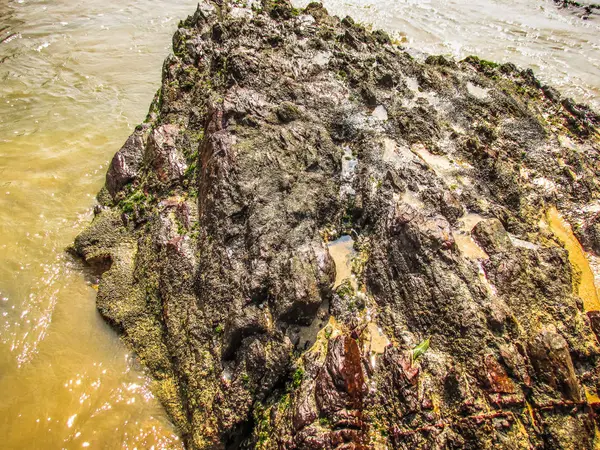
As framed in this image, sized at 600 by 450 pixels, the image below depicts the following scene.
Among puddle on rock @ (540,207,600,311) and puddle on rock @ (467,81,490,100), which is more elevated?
puddle on rock @ (467,81,490,100)

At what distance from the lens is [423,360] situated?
15.0 feet

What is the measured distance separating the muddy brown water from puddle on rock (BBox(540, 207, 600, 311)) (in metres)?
7.04

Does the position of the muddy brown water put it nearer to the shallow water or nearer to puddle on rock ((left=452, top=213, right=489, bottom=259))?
the shallow water

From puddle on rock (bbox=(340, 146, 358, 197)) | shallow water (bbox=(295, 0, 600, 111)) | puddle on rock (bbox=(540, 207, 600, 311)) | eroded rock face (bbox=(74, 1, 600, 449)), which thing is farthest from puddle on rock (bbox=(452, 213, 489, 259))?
shallow water (bbox=(295, 0, 600, 111))

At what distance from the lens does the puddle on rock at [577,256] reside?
5957 millimetres

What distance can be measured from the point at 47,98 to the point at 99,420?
10.7 meters

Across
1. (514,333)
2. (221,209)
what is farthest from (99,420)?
(514,333)

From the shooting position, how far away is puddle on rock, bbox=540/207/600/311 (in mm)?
5957

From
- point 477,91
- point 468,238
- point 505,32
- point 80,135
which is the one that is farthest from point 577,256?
point 505,32

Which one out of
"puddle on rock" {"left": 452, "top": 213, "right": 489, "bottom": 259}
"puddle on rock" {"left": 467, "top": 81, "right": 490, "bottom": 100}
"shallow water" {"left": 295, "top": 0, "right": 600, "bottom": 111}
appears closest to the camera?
"puddle on rock" {"left": 452, "top": 213, "right": 489, "bottom": 259}

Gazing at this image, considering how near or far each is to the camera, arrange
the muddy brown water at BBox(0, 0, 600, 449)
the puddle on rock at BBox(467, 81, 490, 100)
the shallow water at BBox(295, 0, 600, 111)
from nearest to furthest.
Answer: the muddy brown water at BBox(0, 0, 600, 449)
the puddle on rock at BBox(467, 81, 490, 100)
the shallow water at BBox(295, 0, 600, 111)

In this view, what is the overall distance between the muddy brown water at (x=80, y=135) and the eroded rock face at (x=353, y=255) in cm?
65

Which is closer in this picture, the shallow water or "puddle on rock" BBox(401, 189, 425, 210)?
"puddle on rock" BBox(401, 189, 425, 210)

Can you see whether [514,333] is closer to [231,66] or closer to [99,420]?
[99,420]
